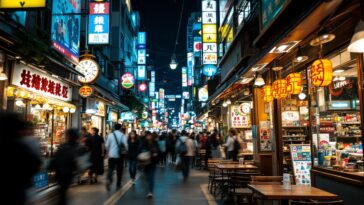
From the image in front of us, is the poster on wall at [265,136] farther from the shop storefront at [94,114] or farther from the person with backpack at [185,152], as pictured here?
the shop storefront at [94,114]

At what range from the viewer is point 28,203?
4.20 meters

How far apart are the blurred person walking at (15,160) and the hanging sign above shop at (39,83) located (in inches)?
360

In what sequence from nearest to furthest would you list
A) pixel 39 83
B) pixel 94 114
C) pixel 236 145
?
pixel 39 83, pixel 236 145, pixel 94 114

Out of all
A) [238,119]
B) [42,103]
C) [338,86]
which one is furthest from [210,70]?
[338,86]

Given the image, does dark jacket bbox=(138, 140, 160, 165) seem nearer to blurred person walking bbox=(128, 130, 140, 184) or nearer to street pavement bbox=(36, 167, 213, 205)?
street pavement bbox=(36, 167, 213, 205)

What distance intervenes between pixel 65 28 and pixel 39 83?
318 centimetres

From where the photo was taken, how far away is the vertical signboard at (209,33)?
89.6 ft

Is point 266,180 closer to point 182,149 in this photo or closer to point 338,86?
point 338,86

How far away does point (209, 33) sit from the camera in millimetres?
27359

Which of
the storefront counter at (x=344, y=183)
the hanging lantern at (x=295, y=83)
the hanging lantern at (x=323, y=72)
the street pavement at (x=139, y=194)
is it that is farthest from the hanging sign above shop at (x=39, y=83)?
the storefront counter at (x=344, y=183)

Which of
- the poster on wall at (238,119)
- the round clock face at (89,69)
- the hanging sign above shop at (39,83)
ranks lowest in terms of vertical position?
the poster on wall at (238,119)

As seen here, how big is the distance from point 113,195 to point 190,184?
12.4ft

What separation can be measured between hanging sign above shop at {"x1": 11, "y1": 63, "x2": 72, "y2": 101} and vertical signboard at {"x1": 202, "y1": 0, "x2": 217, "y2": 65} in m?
11.8

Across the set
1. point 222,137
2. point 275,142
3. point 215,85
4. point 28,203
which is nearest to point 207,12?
point 215,85
